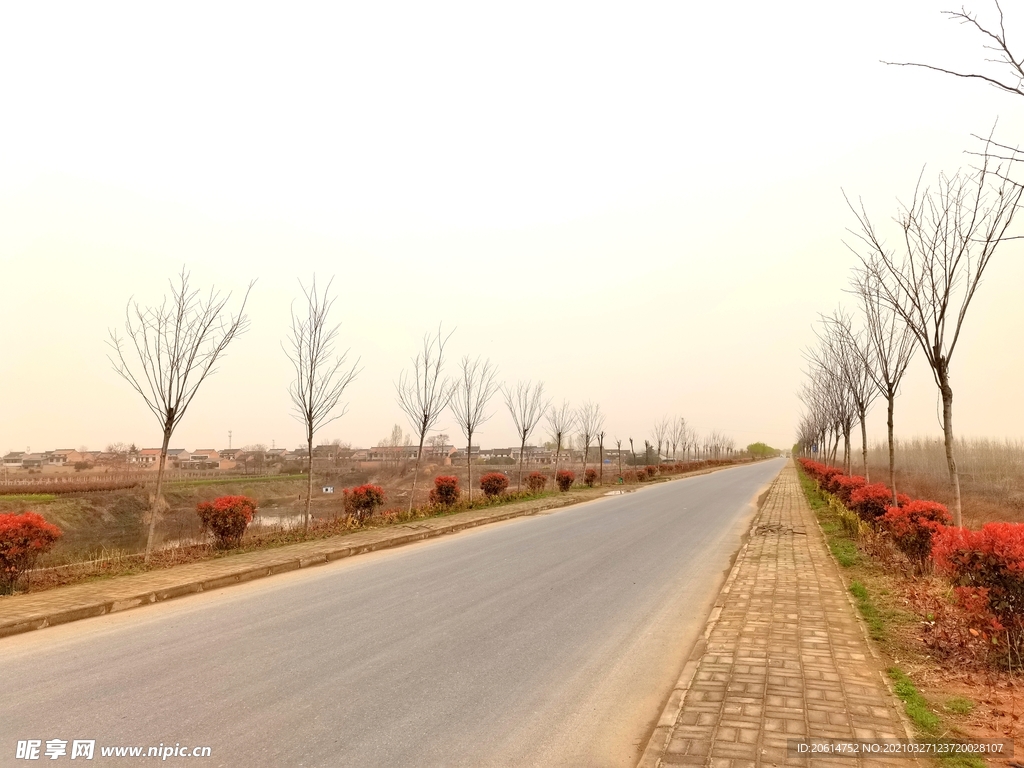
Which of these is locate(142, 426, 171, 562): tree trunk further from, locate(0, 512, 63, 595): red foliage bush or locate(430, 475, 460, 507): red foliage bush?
locate(430, 475, 460, 507): red foliage bush

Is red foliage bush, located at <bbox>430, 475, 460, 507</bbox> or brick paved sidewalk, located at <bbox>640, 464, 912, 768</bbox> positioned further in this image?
red foliage bush, located at <bbox>430, 475, 460, 507</bbox>

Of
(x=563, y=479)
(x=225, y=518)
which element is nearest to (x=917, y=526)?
(x=225, y=518)

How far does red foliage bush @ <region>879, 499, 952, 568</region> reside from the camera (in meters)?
8.18

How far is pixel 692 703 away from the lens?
4.21 m

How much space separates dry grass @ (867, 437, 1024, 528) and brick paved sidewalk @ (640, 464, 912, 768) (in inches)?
466

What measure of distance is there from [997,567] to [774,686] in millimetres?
2164

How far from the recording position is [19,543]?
7816mm

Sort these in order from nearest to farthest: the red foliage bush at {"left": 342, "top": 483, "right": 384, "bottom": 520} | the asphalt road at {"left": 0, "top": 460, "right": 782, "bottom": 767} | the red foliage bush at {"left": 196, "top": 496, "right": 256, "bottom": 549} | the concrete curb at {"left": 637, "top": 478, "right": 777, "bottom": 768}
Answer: the concrete curb at {"left": 637, "top": 478, "right": 777, "bottom": 768}, the asphalt road at {"left": 0, "top": 460, "right": 782, "bottom": 767}, the red foliage bush at {"left": 196, "top": 496, "right": 256, "bottom": 549}, the red foliage bush at {"left": 342, "top": 483, "right": 384, "bottom": 520}

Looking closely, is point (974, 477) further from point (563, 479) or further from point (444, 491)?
point (444, 491)

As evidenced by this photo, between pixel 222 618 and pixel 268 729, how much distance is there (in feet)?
11.0

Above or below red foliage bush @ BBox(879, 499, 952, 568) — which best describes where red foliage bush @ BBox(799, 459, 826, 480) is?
below

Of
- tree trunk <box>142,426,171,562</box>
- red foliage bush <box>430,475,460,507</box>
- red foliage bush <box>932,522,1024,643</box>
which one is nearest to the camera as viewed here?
red foliage bush <box>932,522,1024,643</box>

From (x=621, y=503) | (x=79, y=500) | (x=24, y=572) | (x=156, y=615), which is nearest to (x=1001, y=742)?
(x=156, y=615)

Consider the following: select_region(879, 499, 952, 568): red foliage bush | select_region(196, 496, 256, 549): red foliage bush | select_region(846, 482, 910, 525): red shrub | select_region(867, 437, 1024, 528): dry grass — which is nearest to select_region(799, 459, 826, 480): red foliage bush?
select_region(867, 437, 1024, 528): dry grass
